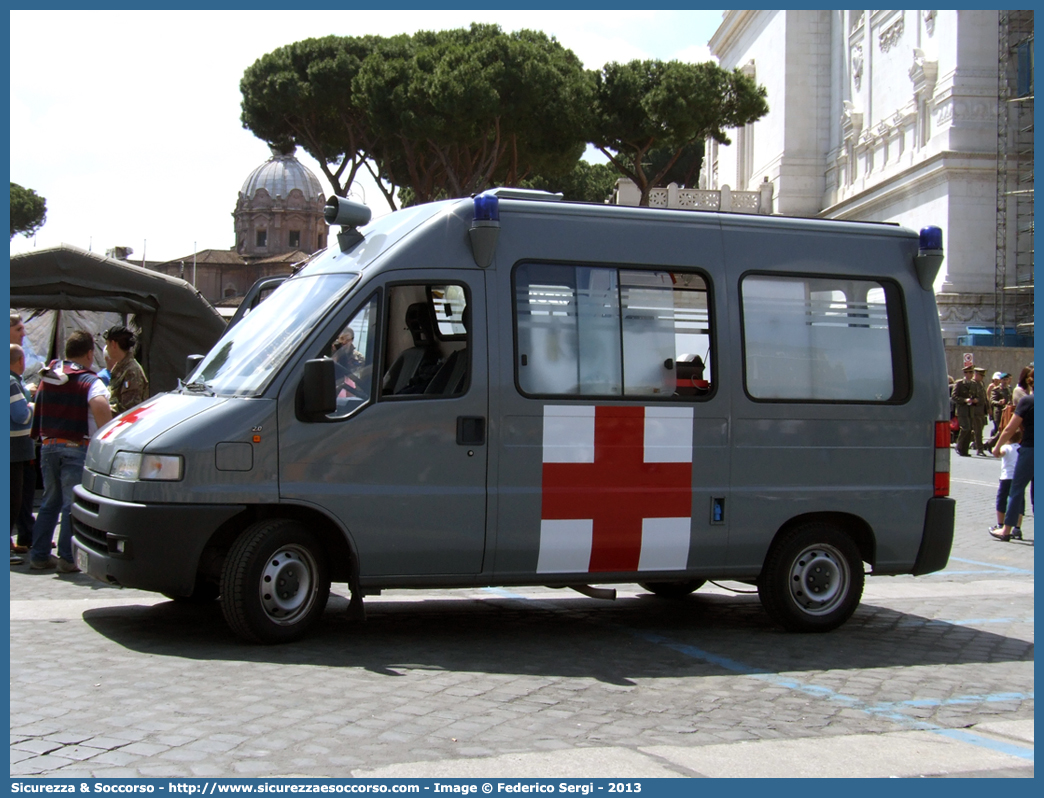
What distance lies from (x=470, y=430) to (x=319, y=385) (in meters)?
0.91

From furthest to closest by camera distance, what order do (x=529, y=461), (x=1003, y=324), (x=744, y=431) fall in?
(x=1003, y=324)
(x=744, y=431)
(x=529, y=461)

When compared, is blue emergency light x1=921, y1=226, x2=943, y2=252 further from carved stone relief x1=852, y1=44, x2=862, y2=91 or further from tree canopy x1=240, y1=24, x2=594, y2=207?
carved stone relief x1=852, y1=44, x2=862, y2=91

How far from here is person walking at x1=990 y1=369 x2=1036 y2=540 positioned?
13.0m

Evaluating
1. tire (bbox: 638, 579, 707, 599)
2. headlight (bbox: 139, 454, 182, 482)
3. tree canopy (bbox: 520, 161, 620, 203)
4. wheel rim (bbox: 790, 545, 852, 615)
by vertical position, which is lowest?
tire (bbox: 638, 579, 707, 599)

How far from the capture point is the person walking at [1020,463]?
13.0 metres

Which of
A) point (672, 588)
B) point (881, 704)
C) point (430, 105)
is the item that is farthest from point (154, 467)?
point (430, 105)

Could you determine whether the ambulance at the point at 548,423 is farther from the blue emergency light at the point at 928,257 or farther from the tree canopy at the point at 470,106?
the tree canopy at the point at 470,106

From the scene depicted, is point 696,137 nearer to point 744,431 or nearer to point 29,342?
point 29,342

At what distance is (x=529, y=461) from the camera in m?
7.05

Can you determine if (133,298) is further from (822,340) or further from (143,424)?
(822,340)

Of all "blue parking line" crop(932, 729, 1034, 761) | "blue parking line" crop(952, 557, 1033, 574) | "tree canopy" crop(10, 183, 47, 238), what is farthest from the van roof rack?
"tree canopy" crop(10, 183, 47, 238)

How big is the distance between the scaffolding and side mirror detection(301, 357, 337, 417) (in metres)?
36.4

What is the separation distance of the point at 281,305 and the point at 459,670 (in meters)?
2.43
